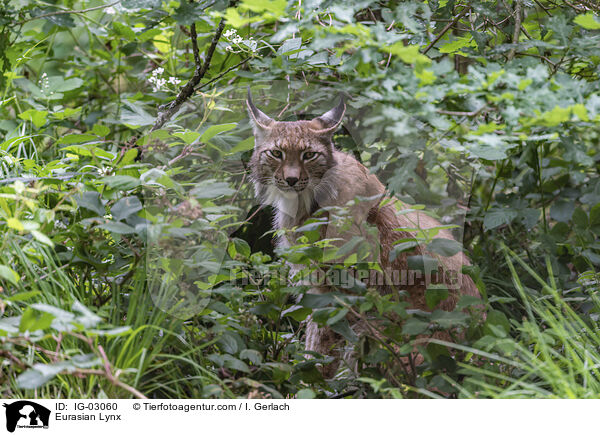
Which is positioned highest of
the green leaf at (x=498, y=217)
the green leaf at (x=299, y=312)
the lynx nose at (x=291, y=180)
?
the lynx nose at (x=291, y=180)

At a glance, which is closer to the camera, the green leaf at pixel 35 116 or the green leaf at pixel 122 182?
the green leaf at pixel 122 182

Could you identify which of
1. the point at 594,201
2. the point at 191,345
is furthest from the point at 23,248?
the point at 594,201

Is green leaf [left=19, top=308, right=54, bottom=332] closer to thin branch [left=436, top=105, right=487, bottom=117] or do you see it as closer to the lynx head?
the lynx head

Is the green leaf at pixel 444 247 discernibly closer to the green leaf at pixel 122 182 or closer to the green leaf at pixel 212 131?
the green leaf at pixel 212 131

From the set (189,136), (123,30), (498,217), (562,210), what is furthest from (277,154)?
(123,30)

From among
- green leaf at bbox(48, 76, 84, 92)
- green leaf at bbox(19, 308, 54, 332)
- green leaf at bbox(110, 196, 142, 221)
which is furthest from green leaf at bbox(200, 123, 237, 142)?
green leaf at bbox(48, 76, 84, 92)

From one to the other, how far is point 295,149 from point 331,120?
0.70 ft

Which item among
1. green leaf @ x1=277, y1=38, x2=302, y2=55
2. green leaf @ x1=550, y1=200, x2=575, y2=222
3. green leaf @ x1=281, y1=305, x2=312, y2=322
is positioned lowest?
green leaf @ x1=550, y1=200, x2=575, y2=222

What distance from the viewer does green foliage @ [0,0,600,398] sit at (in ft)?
6.35

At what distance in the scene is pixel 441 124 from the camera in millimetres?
1927

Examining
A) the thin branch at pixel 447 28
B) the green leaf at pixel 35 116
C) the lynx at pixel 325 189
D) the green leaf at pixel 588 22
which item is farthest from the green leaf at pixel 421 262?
the green leaf at pixel 35 116
